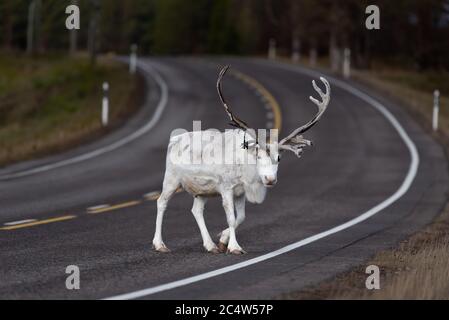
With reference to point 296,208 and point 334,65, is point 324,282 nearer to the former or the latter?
point 296,208

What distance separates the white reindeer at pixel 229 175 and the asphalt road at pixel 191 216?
0.42 meters

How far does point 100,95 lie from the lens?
38594 millimetres

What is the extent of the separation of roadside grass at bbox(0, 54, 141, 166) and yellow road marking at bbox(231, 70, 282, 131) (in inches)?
208

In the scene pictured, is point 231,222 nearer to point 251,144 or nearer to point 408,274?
point 251,144

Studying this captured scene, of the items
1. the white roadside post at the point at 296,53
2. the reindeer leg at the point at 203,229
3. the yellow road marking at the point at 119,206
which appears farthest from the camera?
the white roadside post at the point at 296,53

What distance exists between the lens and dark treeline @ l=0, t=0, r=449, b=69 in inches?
2323

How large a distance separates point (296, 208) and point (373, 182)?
4396mm

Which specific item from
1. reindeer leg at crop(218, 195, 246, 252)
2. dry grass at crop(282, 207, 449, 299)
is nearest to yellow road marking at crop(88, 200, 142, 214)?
reindeer leg at crop(218, 195, 246, 252)

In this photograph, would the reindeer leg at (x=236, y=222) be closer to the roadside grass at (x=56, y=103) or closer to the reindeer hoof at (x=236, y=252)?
the reindeer hoof at (x=236, y=252)

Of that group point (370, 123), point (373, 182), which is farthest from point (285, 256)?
point (370, 123)

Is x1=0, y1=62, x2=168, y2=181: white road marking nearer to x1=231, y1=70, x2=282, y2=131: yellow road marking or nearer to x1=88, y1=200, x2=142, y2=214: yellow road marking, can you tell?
x1=231, y1=70, x2=282, y2=131: yellow road marking

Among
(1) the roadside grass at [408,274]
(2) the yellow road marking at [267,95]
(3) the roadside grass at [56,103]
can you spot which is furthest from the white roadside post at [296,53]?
(1) the roadside grass at [408,274]

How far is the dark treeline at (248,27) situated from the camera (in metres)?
59.0

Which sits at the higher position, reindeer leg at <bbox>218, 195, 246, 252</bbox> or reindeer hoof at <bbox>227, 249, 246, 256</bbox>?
reindeer leg at <bbox>218, 195, 246, 252</bbox>
